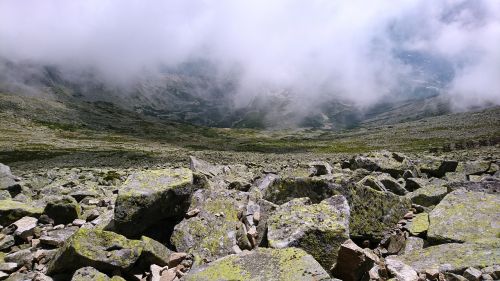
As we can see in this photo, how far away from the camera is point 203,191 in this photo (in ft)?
42.7

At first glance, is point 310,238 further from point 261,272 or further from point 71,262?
point 71,262

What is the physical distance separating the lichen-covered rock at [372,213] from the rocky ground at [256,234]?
3 cm

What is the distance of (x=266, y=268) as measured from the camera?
757 centimetres

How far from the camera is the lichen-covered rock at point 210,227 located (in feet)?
32.9

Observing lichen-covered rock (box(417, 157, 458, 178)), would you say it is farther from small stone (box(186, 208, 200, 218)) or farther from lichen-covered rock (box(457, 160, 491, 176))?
small stone (box(186, 208, 200, 218))

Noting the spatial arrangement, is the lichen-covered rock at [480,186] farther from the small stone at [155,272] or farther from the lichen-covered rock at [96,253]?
the lichen-covered rock at [96,253]

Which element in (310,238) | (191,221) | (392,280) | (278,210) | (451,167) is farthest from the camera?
(451,167)

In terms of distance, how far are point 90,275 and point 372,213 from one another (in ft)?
25.3

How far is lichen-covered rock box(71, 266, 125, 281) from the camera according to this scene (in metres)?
8.10

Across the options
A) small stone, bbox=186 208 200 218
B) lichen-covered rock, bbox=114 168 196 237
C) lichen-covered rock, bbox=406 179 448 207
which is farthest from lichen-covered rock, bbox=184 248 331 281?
lichen-covered rock, bbox=406 179 448 207

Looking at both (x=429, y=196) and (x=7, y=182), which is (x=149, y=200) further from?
(x=7, y=182)

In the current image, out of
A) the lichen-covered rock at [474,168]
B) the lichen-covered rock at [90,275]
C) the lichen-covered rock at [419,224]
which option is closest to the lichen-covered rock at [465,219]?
the lichen-covered rock at [419,224]

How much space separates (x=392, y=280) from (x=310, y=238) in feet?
6.70

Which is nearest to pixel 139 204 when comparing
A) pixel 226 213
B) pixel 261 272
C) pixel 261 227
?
pixel 226 213
